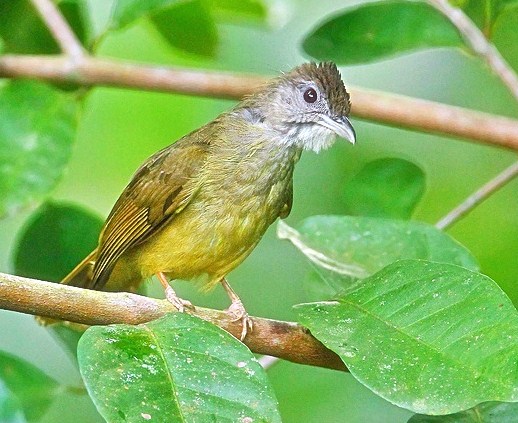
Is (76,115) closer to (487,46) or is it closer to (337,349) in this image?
(487,46)

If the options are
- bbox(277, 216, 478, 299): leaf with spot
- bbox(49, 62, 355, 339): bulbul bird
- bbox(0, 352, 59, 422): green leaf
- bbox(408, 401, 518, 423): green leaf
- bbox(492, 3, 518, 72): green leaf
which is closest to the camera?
bbox(408, 401, 518, 423): green leaf

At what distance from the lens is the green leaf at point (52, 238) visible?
3445mm

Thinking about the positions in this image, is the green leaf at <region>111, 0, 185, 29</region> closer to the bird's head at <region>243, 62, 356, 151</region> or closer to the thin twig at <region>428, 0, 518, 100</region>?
the bird's head at <region>243, 62, 356, 151</region>

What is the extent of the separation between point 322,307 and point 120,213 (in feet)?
4.70

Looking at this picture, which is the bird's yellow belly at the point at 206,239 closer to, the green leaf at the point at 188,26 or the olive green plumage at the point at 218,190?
the olive green plumage at the point at 218,190

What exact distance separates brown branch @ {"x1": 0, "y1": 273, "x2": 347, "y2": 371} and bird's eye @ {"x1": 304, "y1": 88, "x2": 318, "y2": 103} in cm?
145

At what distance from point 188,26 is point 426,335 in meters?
2.28

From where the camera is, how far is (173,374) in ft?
6.57

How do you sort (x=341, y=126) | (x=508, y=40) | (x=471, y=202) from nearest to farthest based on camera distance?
(x=471, y=202), (x=341, y=126), (x=508, y=40)

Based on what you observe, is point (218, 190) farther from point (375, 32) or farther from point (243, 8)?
point (243, 8)

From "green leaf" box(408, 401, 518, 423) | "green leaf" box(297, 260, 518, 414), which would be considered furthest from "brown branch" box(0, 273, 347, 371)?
"green leaf" box(408, 401, 518, 423)

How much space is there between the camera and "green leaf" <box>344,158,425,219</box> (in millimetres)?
3238

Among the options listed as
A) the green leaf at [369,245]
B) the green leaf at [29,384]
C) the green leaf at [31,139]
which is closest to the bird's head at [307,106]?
the green leaf at [369,245]

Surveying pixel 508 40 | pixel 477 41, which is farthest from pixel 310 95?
pixel 508 40
